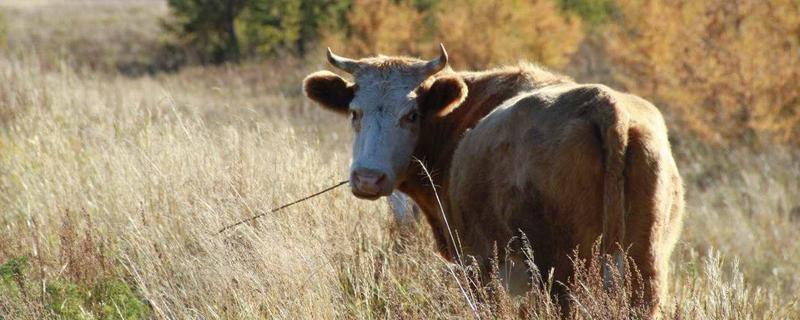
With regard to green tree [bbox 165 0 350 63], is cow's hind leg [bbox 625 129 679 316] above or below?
above

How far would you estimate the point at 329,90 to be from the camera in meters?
6.21

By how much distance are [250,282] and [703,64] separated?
598 inches

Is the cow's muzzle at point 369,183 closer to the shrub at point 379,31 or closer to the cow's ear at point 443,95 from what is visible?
the cow's ear at point 443,95

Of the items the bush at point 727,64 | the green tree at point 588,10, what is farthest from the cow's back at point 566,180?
the green tree at point 588,10

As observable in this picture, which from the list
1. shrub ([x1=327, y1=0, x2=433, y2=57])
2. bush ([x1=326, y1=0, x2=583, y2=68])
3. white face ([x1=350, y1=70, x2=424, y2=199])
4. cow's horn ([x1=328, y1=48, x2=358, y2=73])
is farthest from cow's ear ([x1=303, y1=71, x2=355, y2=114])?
shrub ([x1=327, y1=0, x2=433, y2=57])

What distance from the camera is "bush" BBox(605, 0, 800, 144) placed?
17859 mm

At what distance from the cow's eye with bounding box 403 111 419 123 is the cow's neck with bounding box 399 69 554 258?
124 millimetres

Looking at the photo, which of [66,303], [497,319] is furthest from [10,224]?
[497,319]

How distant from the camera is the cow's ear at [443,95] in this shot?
5.72 m

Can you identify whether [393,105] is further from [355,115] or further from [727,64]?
[727,64]

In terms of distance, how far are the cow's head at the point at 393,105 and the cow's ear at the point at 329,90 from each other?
0.10m

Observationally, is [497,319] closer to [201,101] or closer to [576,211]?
[576,211]

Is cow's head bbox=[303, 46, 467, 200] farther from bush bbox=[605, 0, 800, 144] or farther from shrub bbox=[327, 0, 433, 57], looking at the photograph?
shrub bbox=[327, 0, 433, 57]

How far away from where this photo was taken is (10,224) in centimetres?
666
